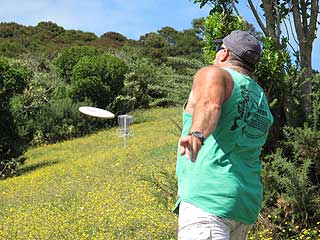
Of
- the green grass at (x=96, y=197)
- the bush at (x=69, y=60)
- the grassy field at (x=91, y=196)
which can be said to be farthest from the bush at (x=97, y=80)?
the green grass at (x=96, y=197)

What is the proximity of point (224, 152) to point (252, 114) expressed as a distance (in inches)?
9.8

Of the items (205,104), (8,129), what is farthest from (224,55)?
(8,129)

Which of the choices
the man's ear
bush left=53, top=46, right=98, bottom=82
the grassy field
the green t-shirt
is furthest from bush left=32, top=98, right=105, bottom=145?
the green t-shirt

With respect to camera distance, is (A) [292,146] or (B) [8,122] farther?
(B) [8,122]

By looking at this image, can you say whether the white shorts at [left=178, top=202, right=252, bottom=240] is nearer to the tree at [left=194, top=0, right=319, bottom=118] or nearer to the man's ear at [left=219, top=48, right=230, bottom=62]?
the man's ear at [left=219, top=48, right=230, bottom=62]

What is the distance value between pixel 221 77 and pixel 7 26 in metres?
49.9

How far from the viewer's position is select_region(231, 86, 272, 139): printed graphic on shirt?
2834 mm

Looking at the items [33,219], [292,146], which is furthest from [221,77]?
[33,219]

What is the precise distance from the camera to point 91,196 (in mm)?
10133

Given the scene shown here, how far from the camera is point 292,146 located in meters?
5.78

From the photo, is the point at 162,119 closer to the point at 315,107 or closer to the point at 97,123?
the point at 97,123

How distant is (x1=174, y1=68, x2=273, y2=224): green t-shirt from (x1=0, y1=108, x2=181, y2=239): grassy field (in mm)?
3374

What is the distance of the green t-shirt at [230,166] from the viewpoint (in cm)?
274

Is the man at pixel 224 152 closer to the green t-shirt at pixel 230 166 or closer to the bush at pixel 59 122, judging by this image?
the green t-shirt at pixel 230 166
